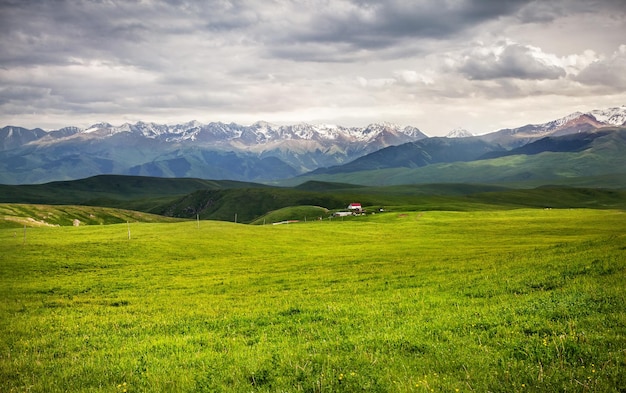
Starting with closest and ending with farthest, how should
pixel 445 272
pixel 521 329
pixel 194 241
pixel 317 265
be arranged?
pixel 521 329, pixel 445 272, pixel 317 265, pixel 194 241

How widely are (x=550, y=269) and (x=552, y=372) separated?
56.5ft

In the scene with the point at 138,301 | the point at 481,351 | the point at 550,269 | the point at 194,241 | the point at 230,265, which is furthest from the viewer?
the point at 194,241

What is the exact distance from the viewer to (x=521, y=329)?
14.8 m

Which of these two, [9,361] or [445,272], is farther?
[445,272]

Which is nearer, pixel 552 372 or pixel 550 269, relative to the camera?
pixel 552 372

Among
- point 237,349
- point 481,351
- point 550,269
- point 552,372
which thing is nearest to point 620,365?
point 552,372

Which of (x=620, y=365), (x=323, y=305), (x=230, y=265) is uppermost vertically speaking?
(x=620, y=365)

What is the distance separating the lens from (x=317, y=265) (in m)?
45.4

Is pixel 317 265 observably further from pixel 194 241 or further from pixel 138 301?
pixel 194 241

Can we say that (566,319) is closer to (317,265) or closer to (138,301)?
(138,301)

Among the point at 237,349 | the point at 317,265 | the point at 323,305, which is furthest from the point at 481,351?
the point at 317,265

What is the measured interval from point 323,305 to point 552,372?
12704mm

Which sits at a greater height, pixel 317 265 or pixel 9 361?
pixel 9 361

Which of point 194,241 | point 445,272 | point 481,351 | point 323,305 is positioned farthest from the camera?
point 194,241
